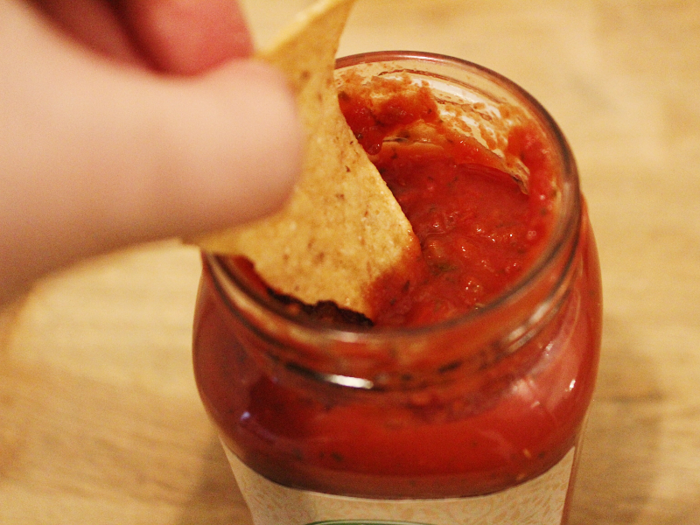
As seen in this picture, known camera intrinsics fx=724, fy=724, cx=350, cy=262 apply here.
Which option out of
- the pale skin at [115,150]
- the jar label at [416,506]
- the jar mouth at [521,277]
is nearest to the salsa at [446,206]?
the jar mouth at [521,277]

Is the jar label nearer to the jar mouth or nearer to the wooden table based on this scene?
the jar mouth

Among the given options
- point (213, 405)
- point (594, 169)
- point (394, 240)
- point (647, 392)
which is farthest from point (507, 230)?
point (594, 169)

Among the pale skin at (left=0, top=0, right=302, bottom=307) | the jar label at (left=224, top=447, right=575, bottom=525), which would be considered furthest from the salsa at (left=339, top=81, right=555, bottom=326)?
the pale skin at (left=0, top=0, right=302, bottom=307)

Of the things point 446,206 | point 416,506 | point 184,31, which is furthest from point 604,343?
point 184,31

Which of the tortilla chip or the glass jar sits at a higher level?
the tortilla chip

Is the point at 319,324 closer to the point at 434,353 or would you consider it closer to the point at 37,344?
the point at 434,353

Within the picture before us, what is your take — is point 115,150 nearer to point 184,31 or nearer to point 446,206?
point 184,31
